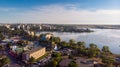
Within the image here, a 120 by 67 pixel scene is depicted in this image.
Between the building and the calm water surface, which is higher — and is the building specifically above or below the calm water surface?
above

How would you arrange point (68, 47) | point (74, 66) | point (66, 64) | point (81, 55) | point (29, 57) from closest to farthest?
1. point (74, 66)
2. point (66, 64)
3. point (29, 57)
4. point (81, 55)
5. point (68, 47)

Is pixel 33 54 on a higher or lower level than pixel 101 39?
higher

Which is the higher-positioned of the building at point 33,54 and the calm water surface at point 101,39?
the building at point 33,54

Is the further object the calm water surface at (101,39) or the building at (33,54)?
the calm water surface at (101,39)

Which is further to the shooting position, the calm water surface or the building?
the calm water surface

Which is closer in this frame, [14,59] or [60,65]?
[60,65]

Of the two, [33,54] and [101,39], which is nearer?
[33,54]

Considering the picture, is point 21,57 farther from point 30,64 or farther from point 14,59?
point 30,64

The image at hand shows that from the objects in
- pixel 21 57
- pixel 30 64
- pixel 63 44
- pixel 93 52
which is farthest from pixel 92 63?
pixel 63 44

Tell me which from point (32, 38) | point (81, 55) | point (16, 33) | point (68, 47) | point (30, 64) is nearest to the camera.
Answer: point (30, 64)

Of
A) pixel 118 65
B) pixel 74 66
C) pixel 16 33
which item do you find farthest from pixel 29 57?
pixel 16 33
